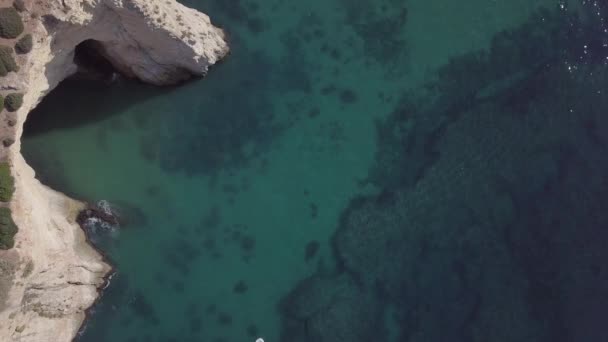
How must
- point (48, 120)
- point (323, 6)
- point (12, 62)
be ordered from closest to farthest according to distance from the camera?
point (12, 62) → point (48, 120) → point (323, 6)

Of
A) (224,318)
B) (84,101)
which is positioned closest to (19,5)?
(84,101)

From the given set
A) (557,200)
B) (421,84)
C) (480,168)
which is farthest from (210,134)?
(557,200)

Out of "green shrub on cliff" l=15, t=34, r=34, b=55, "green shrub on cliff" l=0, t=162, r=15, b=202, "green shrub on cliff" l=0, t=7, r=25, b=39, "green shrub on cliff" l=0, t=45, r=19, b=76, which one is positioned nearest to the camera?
"green shrub on cliff" l=0, t=7, r=25, b=39

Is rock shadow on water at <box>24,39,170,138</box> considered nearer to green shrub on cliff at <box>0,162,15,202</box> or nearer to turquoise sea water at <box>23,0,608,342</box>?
turquoise sea water at <box>23,0,608,342</box>

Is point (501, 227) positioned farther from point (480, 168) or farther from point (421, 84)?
point (421, 84)

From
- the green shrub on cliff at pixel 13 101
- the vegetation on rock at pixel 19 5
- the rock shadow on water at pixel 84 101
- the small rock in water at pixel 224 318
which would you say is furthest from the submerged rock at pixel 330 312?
the vegetation on rock at pixel 19 5

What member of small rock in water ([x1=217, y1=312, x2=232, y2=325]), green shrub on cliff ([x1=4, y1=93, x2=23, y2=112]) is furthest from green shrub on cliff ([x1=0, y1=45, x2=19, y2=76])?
small rock in water ([x1=217, y1=312, x2=232, y2=325])
